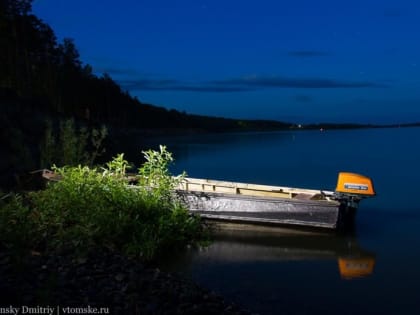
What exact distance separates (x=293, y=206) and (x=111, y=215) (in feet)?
17.0

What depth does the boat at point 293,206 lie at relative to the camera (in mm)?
12516

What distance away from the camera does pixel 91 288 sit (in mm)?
6184

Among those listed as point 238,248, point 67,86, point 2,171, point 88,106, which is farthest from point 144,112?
point 238,248

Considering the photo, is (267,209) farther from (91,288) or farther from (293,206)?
Result: (91,288)

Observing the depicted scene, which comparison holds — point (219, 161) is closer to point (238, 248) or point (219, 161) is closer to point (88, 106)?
point (238, 248)

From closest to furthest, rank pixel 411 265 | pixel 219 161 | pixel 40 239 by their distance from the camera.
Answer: pixel 40 239 < pixel 411 265 < pixel 219 161

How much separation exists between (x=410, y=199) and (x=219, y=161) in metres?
27.1

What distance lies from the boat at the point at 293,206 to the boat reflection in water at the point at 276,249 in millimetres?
309

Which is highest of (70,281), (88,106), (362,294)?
(88,106)

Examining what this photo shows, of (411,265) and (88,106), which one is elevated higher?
(88,106)

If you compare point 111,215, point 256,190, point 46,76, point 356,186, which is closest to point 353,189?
point 356,186

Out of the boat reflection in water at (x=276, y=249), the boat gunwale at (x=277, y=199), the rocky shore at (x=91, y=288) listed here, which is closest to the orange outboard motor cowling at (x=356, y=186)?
the boat gunwale at (x=277, y=199)

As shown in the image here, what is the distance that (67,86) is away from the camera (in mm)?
71812

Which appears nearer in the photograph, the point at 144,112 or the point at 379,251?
the point at 379,251
